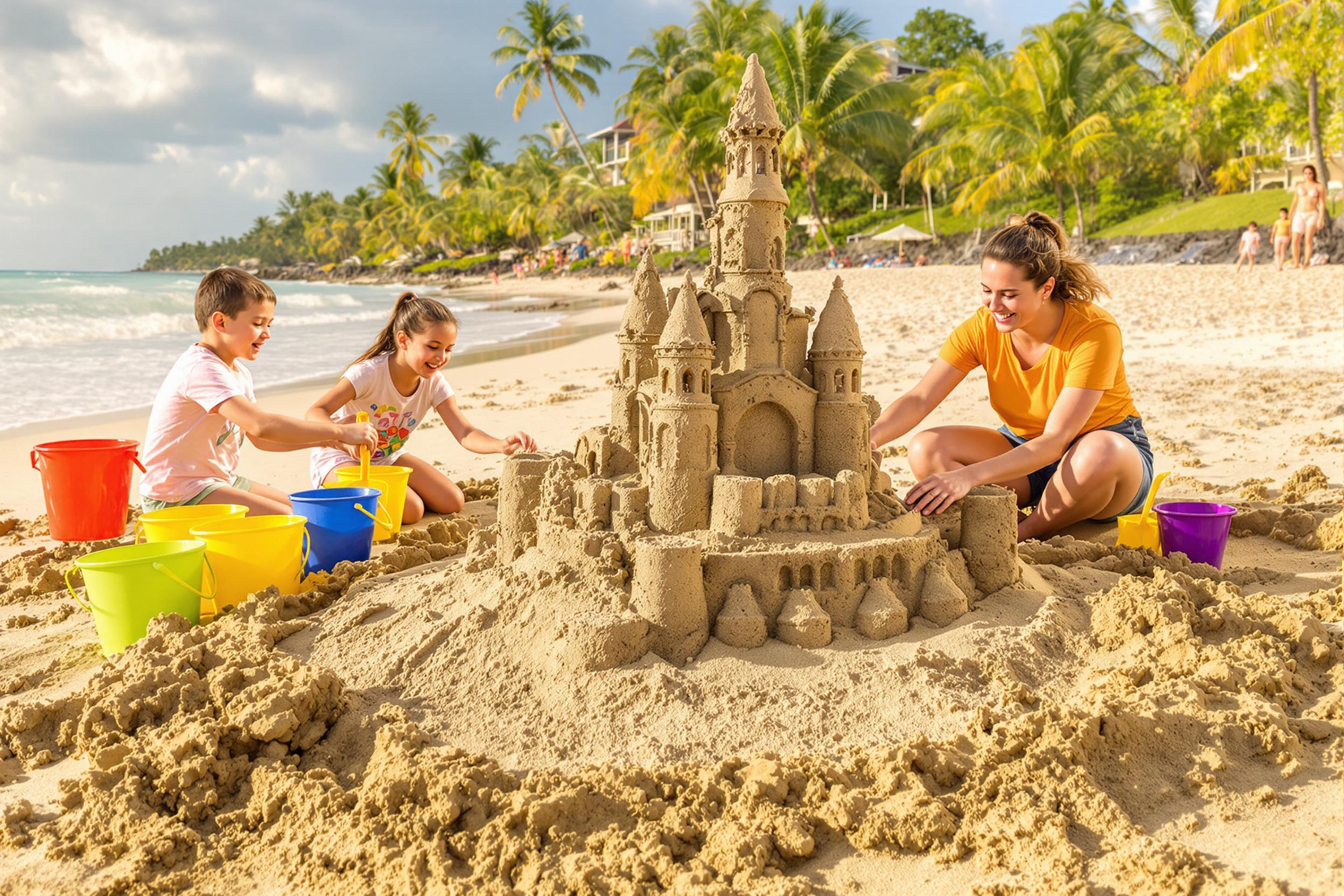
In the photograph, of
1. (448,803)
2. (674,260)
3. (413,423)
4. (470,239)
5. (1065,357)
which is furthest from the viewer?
(470,239)

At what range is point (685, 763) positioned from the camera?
9.43ft

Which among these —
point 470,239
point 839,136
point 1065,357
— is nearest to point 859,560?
point 1065,357

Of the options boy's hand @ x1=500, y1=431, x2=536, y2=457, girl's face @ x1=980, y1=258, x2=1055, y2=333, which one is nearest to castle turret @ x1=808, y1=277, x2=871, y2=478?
girl's face @ x1=980, y1=258, x2=1055, y2=333

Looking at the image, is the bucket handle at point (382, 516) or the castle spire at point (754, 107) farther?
the bucket handle at point (382, 516)

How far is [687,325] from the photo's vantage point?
3.54 metres

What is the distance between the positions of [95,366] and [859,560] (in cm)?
1455

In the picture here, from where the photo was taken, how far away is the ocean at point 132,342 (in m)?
11.2

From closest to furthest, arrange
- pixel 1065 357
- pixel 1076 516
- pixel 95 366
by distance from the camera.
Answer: pixel 1065 357 → pixel 1076 516 → pixel 95 366

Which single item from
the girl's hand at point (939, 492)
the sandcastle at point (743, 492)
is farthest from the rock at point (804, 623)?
the girl's hand at point (939, 492)

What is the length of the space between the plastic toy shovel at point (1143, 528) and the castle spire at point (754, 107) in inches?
109

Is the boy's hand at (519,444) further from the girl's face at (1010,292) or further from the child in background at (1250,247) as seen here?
the child in background at (1250,247)

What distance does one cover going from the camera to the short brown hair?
15.7ft

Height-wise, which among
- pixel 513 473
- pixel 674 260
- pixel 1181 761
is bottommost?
pixel 1181 761

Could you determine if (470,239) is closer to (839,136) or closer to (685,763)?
(839,136)
